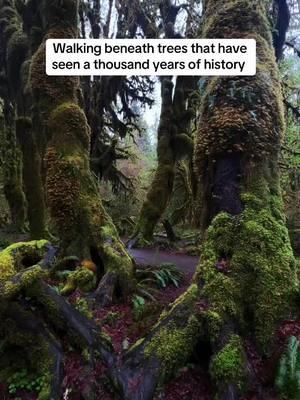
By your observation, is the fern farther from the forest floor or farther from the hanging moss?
the hanging moss

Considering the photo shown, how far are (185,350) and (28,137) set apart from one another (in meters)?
6.82

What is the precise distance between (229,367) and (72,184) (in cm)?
399

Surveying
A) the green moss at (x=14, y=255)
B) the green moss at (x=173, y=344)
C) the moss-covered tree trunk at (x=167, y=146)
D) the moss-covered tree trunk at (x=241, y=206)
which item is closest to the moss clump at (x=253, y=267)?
the moss-covered tree trunk at (x=241, y=206)

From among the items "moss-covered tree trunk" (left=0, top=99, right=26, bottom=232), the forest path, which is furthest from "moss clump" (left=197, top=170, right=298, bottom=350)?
"moss-covered tree trunk" (left=0, top=99, right=26, bottom=232)

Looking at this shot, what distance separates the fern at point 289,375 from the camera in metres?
3.34

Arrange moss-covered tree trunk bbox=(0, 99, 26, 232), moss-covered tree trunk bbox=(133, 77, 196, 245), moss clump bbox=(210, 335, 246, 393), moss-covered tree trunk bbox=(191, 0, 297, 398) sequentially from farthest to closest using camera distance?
moss-covered tree trunk bbox=(0, 99, 26, 232), moss-covered tree trunk bbox=(133, 77, 196, 245), moss-covered tree trunk bbox=(191, 0, 297, 398), moss clump bbox=(210, 335, 246, 393)

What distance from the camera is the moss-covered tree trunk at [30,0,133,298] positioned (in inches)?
235

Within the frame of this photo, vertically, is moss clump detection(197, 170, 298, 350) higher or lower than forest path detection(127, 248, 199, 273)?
higher

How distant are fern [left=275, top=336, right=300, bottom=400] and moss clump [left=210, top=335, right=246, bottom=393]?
1.15ft

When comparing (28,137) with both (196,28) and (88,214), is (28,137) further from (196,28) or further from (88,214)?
(196,28)

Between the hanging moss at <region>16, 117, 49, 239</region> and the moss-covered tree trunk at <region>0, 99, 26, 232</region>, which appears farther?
the moss-covered tree trunk at <region>0, 99, 26, 232</region>

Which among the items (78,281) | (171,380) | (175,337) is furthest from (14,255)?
(171,380)

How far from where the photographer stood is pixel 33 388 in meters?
3.42

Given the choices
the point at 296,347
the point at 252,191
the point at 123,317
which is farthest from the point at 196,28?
the point at 296,347
